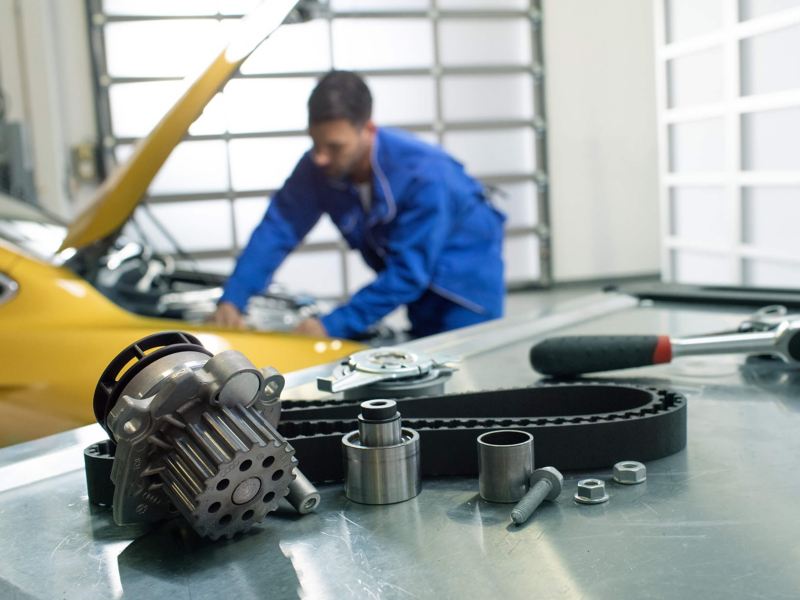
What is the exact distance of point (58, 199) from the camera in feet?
23.0

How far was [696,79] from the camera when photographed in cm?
624

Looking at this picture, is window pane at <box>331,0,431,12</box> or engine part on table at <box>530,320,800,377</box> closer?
engine part on table at <box>530,320,800,377</box>

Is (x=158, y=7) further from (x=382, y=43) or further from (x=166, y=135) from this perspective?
(x=166, y=135)

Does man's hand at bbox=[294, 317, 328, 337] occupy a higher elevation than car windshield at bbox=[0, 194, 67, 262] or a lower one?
lower

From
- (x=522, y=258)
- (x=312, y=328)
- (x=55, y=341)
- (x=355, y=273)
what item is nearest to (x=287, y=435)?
(x=55, y=341)

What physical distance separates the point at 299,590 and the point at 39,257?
5.47ft

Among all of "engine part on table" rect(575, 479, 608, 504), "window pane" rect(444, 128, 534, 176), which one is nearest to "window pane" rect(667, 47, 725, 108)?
"window pane" rect(444, 128, 534, 176)

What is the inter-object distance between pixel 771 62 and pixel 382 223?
3476mm

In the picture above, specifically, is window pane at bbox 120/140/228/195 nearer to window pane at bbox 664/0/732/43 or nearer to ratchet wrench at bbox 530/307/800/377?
window pane at bbox 664/0/732/43

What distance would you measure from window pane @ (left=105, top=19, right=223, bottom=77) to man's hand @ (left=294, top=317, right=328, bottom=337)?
500cm

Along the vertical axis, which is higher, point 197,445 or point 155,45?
point 155,45

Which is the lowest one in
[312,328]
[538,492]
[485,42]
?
[312,328]

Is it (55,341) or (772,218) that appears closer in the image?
(55,341)

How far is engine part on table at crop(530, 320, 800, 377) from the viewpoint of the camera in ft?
4.14
